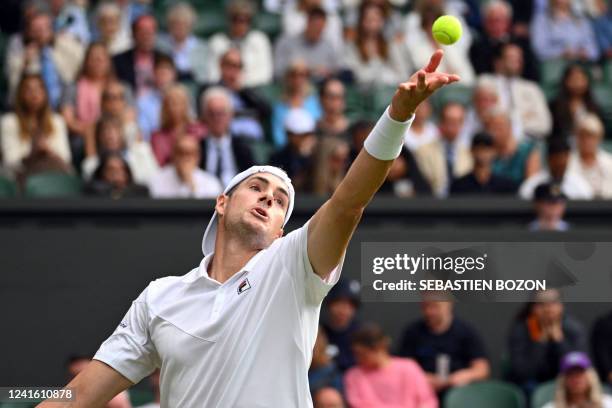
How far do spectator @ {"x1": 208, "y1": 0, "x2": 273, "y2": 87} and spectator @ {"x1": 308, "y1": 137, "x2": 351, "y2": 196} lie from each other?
1.62 m

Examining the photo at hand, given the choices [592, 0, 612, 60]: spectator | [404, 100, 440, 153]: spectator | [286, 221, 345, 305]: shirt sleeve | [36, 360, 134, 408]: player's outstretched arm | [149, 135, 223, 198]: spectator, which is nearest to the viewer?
[286, 221, 345, 305]: shirt sleeve

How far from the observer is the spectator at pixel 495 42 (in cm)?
1148

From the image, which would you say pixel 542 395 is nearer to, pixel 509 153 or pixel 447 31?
pixel 509 153

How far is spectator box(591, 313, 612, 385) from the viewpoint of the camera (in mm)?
8828

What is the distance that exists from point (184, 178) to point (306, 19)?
240cm

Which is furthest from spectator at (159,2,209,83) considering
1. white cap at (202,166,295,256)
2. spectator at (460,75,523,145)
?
white cap at (202,166,295,256)

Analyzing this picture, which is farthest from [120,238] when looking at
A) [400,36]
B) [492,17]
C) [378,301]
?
[492,17]

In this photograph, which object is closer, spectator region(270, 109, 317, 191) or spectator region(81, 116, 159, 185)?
spectator region(270, 109, 317, 191)

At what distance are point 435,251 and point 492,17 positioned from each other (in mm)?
3899

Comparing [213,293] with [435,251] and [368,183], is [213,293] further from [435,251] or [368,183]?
[435,251]

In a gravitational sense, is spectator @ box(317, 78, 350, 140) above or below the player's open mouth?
below

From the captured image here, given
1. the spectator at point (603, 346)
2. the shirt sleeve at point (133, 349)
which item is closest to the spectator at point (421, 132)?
the spectator at point (603, 346)

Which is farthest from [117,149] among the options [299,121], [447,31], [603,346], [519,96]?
[447,31]

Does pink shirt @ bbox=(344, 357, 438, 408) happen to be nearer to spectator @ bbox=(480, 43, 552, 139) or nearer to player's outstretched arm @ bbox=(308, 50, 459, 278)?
spectator @ bbox=(480, 43, 552, 139)
